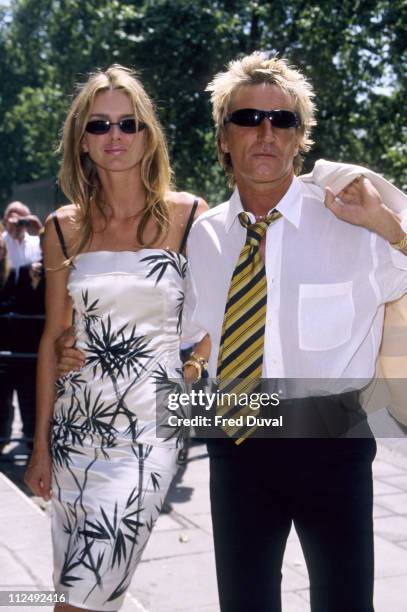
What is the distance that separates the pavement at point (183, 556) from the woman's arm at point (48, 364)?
1.04 meters

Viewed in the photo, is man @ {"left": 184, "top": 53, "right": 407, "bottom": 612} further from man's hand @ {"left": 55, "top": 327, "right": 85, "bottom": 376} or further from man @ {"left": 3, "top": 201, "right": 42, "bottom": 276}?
man @ {"left": 3, "top": 201, "right": 42, "bottom": 276}

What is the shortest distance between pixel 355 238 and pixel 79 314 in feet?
3.10

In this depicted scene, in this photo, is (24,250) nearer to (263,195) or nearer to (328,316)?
(263,195)

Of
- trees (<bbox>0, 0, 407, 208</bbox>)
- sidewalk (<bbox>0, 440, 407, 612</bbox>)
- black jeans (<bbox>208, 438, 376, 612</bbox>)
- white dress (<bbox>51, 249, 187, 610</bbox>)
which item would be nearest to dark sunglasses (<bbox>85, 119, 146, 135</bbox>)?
white dress (<bbox>51, 249, 187, 610</bbox>)

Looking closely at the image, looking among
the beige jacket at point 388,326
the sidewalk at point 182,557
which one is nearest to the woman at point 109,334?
the beige jacket at point 388,326

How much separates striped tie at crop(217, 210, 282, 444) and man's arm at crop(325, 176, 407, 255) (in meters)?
0.18

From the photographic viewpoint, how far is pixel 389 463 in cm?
632

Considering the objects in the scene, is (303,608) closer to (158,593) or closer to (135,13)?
(158,593)

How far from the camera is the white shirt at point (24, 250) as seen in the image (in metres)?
8.11

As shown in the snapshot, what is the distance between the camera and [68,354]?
264 centimetres

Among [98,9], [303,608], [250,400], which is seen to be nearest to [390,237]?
[250,400]

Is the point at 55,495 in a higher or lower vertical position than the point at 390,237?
lower

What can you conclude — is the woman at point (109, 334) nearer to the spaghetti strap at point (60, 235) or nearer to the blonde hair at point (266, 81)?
the spaghetti strap at point (60, 235)

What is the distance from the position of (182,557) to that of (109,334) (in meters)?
2.17
